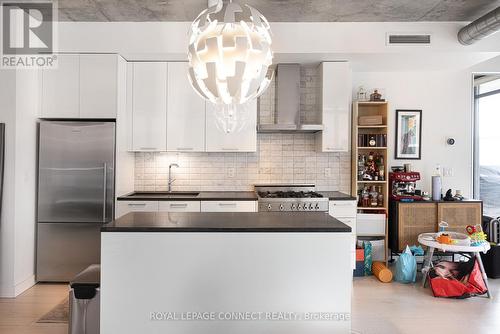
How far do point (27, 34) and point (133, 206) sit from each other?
232cm

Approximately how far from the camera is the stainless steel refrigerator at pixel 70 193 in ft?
13.9

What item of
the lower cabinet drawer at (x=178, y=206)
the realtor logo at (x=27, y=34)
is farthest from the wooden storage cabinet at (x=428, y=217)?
the realtor logo at (x=27, y=34)

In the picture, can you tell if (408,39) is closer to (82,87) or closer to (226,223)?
(226,223)

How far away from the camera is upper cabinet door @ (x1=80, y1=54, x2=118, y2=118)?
434 centimetres

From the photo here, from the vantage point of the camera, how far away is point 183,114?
468 centimetres

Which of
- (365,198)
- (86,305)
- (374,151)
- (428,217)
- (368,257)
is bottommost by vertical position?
(368,257)

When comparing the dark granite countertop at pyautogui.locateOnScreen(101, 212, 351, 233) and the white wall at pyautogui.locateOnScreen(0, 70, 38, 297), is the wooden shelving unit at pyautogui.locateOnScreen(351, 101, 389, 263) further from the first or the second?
the white wall at pyautogui.locateOnScreen(0, 70, 38, 297)

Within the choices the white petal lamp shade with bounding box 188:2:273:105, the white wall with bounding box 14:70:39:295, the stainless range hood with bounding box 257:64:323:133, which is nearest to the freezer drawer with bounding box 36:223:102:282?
the white wall with bounding box 14:70:39:295

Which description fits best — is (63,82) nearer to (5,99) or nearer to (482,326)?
(5,99)

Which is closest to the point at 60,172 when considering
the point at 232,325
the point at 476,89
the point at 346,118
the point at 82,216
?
the point at 82,216

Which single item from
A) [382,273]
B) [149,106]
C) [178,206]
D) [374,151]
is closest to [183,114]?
[149,106]

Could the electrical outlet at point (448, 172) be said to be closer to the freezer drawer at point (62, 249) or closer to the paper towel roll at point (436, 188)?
the paper towel roll at point (436, 188)

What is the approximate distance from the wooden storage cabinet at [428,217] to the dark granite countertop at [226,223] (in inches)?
96.1

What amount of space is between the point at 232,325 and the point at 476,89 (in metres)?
5.50
